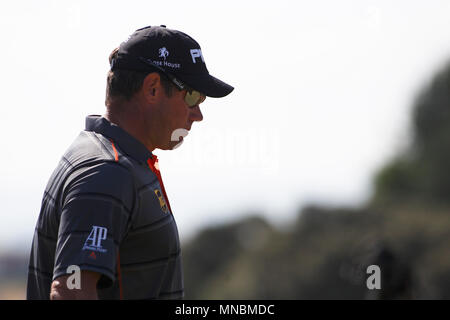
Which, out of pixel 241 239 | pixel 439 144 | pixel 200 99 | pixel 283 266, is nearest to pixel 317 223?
pixel 283 266

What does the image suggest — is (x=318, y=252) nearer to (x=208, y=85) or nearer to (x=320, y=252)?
(x=320, y=252)

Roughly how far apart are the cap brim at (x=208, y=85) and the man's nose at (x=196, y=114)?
102 millimetres

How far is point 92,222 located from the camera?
140 inches

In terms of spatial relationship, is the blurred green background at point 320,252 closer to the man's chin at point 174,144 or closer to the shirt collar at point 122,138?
the man's chin at point 174,144

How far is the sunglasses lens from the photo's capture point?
167 inches

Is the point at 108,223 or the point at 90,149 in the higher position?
the point at 90,149

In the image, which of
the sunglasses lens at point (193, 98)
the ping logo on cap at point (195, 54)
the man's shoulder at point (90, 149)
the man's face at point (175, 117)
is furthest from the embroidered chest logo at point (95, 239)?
the ping logo on cap at point (195, 54)

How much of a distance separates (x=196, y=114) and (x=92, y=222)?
978 millimetres

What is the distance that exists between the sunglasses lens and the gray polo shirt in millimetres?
330

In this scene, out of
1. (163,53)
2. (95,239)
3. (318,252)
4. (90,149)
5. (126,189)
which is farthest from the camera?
(318,252)

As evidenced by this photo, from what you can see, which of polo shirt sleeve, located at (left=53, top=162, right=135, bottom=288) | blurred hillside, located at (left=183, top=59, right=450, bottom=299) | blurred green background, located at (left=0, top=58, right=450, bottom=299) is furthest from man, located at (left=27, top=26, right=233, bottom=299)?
blurred hillside, located at (left=183, top=59, right=450, bottom=299)

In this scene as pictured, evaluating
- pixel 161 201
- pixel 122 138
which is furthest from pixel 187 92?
pixel 161 201

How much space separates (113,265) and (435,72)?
158ft

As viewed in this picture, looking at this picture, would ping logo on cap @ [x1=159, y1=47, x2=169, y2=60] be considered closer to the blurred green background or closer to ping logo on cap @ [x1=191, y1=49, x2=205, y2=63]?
ping logo on cap @ [x1=191, y1=49, x2=205, y2=63]
